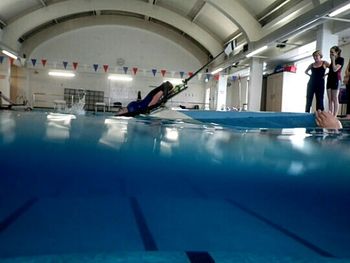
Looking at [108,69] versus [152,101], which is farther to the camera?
[108,69]

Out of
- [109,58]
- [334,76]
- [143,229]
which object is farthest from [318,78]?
[109,58]

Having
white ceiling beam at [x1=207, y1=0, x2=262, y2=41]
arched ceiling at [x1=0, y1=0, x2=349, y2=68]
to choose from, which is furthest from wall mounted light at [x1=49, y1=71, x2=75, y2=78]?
white ceiling beam at [x1=207, y1=0, x2=262, y2=41]

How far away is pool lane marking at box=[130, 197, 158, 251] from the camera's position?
403mm

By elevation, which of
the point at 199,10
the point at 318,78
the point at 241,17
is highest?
the point at 199,10

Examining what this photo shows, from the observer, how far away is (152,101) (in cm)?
477

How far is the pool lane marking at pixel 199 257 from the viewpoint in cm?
36

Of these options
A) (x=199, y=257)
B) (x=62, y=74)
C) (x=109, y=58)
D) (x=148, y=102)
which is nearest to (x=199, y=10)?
(x=109, y=58)

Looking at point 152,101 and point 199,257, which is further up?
point 152,101

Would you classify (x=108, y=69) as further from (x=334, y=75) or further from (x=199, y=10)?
(x=334, y=75)

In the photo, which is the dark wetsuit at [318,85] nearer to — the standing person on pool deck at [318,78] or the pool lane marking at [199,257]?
the standing person on pool deck at [318,78]

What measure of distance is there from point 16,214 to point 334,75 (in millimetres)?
5639

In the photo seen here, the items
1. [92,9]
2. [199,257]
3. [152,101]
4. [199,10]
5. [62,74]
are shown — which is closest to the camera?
[199,257]

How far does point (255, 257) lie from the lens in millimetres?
375

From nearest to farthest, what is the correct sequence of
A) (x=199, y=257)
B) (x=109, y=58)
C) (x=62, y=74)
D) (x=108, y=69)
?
(x=199, y=257) → (x=108, y=69) → (x=62, y=74) → (x=109, y=58)
